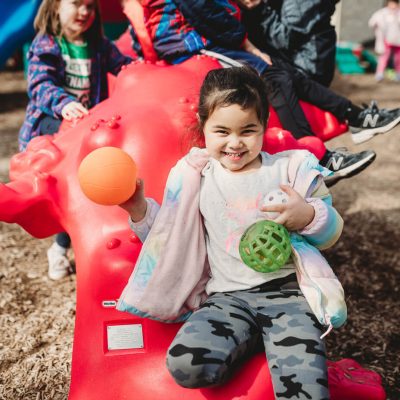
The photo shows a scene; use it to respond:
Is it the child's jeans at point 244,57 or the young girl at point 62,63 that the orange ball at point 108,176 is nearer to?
the child's jeans at point 244,57

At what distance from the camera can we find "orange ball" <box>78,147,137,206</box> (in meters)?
1.69

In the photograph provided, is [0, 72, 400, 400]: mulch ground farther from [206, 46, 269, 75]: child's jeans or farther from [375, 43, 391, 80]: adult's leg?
[375, 43, 391, 80]: adult's leg

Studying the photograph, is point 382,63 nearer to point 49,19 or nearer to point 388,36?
point 388,36

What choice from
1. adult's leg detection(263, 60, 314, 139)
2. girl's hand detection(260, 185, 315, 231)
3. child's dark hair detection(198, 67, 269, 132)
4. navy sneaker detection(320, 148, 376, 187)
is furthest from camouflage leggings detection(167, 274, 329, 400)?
adult's leg detection(263, 60, 314, 139)

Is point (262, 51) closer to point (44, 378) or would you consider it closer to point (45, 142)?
point (45, 142)

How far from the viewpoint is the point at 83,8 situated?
9.95ft

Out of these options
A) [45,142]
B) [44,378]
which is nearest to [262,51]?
[45,142]

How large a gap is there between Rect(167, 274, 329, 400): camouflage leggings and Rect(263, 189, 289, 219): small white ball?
255mm

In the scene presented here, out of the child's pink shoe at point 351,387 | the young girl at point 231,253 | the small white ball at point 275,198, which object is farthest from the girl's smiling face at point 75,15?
the child's pink shoe at point 351,387

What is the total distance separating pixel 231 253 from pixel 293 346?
1.16 feet

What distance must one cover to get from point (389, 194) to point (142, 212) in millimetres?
3380

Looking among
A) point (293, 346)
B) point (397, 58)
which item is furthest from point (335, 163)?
point (397, 58)

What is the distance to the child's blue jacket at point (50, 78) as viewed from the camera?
9.35 feet

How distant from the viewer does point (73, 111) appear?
2.61 meters
